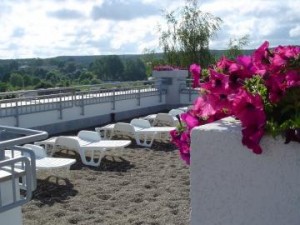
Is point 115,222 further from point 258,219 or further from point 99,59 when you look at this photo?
point 99,59

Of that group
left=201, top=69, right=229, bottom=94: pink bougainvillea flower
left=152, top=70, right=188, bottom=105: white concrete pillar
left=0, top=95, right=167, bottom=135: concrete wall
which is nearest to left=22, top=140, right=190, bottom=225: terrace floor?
left=0, top=95, right=167, bottom=135: concrete wall

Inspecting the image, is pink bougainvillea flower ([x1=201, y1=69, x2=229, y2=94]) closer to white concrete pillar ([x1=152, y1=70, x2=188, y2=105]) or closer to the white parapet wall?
A: the white parapet wall

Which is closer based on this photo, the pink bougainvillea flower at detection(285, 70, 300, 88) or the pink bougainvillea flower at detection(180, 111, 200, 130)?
the pink bougainvillea flower at detection(285, 70, 300, 88)

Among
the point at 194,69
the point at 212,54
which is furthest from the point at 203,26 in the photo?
the point at 194,69

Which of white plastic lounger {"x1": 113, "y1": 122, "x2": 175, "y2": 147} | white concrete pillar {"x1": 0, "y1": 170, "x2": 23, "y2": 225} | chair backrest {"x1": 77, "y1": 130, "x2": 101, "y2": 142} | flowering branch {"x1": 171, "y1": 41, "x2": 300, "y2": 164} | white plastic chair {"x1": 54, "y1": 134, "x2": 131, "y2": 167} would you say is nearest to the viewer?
flowering branch {"x1": 171, "y1": 41, "x2": 300, "y2": 164}

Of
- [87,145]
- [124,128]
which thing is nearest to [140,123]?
[124,128]

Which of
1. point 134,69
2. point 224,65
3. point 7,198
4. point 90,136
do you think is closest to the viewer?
point 224,65

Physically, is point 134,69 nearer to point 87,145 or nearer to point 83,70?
point 83,70

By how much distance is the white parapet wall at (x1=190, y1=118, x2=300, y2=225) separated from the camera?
1958mm

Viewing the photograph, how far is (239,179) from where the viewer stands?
2.07 meters

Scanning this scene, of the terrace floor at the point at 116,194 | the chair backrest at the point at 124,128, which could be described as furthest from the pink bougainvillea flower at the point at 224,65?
the chair backrest at the point at 124,128

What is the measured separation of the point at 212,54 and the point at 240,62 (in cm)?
2109

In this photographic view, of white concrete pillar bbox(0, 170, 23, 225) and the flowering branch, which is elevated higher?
the flowering branch

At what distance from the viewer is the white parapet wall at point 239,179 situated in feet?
6.42
